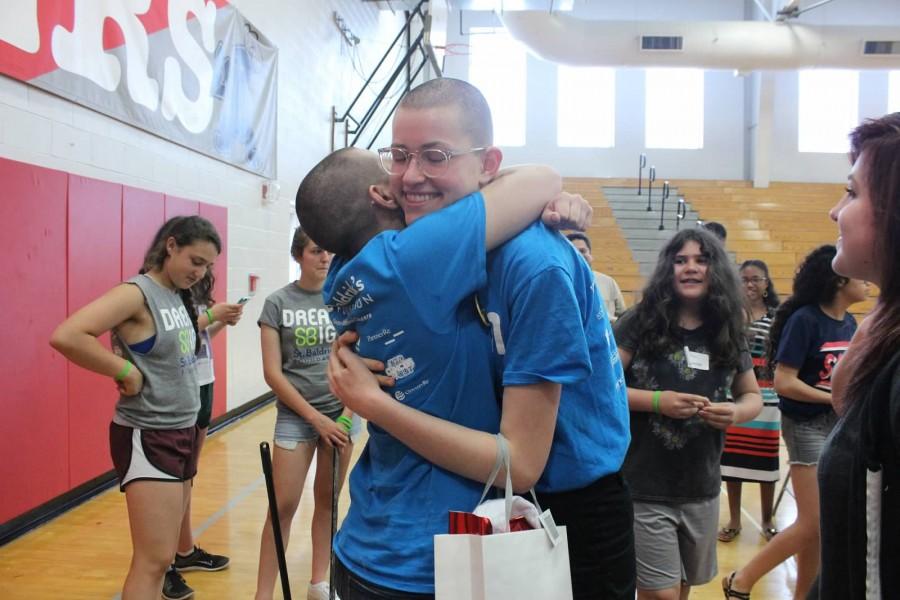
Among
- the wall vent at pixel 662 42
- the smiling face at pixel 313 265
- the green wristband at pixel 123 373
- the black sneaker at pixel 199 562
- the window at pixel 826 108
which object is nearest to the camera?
the green wristband at pixel 123 373

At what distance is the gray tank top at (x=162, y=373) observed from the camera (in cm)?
247

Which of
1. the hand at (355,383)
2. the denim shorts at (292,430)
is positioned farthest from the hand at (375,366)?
the denim shorts at (292,430)

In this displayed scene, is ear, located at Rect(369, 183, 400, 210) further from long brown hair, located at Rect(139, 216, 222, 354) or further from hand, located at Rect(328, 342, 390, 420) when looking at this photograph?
long brown hair, located at Rect(139, 216, 222, 354)

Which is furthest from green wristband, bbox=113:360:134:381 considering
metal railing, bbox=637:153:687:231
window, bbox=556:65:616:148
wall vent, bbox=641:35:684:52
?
window, bbox=556:65:616:148

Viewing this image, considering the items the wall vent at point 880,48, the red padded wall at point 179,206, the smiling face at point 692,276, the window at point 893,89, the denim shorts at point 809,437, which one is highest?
the window at point 893,89

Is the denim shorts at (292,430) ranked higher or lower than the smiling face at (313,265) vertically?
lower

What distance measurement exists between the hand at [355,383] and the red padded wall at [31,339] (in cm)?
314

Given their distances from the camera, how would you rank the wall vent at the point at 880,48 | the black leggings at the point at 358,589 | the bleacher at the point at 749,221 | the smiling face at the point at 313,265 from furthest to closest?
the bleacher at the point at 749,221
the wall vent at the point at 880,48
the smiling face at the point at 313,265
the black leggings at the point at 358,589

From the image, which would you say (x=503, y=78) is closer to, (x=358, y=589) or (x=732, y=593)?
(x=732, y=593)

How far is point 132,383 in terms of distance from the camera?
2.43m

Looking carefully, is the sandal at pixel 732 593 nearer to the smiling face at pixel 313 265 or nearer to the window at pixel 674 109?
the smiling face at pixel 313 265

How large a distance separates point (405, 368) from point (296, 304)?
2.09m

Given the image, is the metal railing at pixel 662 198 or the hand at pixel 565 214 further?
the metal railing at pixel 662 198

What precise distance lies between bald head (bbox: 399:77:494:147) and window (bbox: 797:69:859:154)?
1748cm
